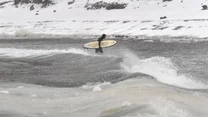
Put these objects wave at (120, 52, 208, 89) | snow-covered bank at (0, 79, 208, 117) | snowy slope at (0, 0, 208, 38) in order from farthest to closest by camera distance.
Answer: snowy slope at (0, 0, 208, 38) < wave at (120, 52, 208, 89) < snow-covered bank at (0, 79, 208, 117)

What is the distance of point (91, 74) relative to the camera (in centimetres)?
1800

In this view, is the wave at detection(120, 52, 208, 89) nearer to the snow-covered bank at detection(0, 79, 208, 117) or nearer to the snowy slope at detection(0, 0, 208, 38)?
the snow-covered bank at detection(0, 79, 208, 117)

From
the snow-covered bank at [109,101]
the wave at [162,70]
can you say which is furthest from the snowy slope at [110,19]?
the snow-covered bank at [109,101]

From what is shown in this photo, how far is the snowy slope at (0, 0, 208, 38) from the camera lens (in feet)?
116

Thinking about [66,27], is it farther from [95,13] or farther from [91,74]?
[91,74]

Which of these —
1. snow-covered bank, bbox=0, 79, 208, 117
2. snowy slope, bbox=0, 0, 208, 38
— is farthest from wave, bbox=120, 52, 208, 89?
snowy slope, bbox=0, 0, 208, 38

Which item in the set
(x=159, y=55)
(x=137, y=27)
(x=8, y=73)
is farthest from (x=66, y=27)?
(x=8, y=73)

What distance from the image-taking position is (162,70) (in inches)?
707

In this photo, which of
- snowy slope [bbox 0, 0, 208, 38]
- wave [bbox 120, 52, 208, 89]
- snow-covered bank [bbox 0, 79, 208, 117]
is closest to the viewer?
snow-covered bank [bbox 0, 79, 208, 117]

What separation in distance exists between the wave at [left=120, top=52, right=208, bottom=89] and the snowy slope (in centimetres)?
1111

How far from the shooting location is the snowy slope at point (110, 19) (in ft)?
116

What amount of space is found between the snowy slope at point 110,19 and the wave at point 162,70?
11106mm

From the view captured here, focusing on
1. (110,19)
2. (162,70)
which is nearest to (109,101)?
(162,70)

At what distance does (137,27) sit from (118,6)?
10.6 meters
